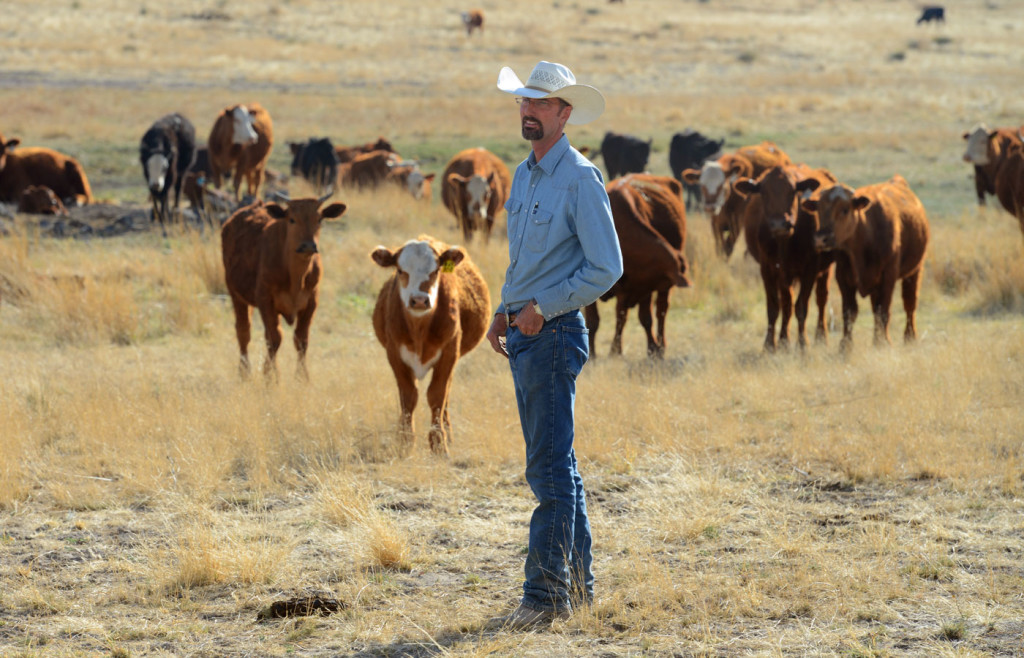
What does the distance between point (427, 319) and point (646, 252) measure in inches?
146

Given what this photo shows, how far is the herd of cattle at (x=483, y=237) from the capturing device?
780 centimetres

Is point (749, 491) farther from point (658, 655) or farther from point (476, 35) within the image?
point (476, 35)

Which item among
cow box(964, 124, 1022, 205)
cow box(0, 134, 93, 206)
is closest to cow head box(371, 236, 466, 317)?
cow box(0, 134, 93, 206)

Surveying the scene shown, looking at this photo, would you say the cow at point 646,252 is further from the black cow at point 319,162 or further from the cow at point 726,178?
the black cow at point 319,162

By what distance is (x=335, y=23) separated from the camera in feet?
219

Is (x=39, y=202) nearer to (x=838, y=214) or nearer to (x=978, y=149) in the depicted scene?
(x=838, y=214)

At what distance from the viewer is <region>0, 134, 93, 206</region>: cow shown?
738 inches

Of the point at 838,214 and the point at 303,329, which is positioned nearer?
the point at 303,329

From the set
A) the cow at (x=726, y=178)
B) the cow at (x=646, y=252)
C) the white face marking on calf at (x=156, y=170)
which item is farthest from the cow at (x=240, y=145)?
the cow at (x=646, y=252)

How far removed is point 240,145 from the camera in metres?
19.4

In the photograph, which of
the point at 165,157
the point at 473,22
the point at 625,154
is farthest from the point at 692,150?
the point at 473,22

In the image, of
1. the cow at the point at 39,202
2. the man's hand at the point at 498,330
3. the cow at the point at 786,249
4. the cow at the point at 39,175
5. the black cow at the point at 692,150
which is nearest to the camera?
the man's hand at the point at 498,330

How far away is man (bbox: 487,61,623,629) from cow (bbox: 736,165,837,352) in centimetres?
630

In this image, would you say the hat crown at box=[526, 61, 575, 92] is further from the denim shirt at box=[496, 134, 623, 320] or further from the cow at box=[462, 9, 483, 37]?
the cow at box=[462, 9, 483, 37]
